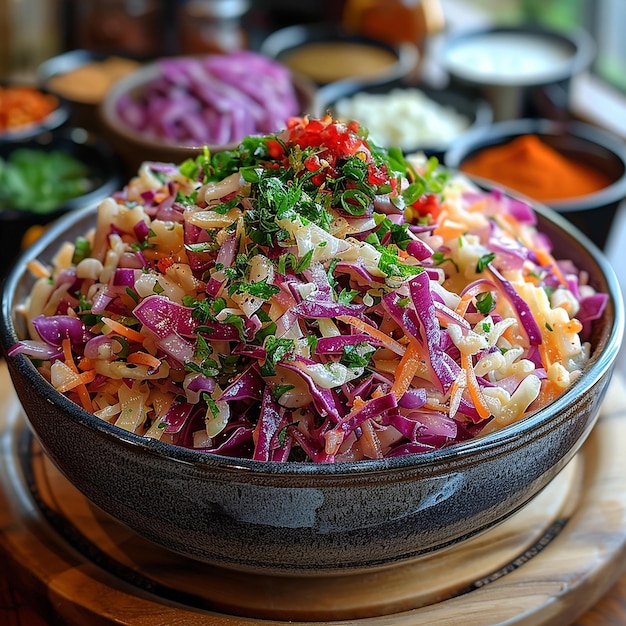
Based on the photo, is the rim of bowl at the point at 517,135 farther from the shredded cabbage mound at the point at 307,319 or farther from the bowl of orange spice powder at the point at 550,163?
the shredded cabbage mound at the point at 307,319

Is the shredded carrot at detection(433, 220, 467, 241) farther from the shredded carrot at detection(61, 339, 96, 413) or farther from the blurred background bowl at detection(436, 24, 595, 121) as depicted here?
the blurred background bowl at detection(436, 24, 595, 121)

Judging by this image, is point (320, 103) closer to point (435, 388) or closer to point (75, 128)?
point (75, 128)

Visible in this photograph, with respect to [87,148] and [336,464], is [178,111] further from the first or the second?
[336,464]

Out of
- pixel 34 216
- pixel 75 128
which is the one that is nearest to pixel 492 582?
pixel 34 216

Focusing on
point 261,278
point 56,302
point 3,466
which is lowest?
point 3,466

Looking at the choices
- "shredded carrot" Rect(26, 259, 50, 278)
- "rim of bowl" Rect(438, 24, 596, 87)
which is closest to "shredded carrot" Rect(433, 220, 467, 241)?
"shredded carrot" Rect(26, 259, 50, 278)

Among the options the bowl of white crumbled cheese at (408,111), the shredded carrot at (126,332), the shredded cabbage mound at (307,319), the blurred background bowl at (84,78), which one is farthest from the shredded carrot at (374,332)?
the blurred background bowl at (84,78)

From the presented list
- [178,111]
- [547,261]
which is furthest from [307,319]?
[178,111]
